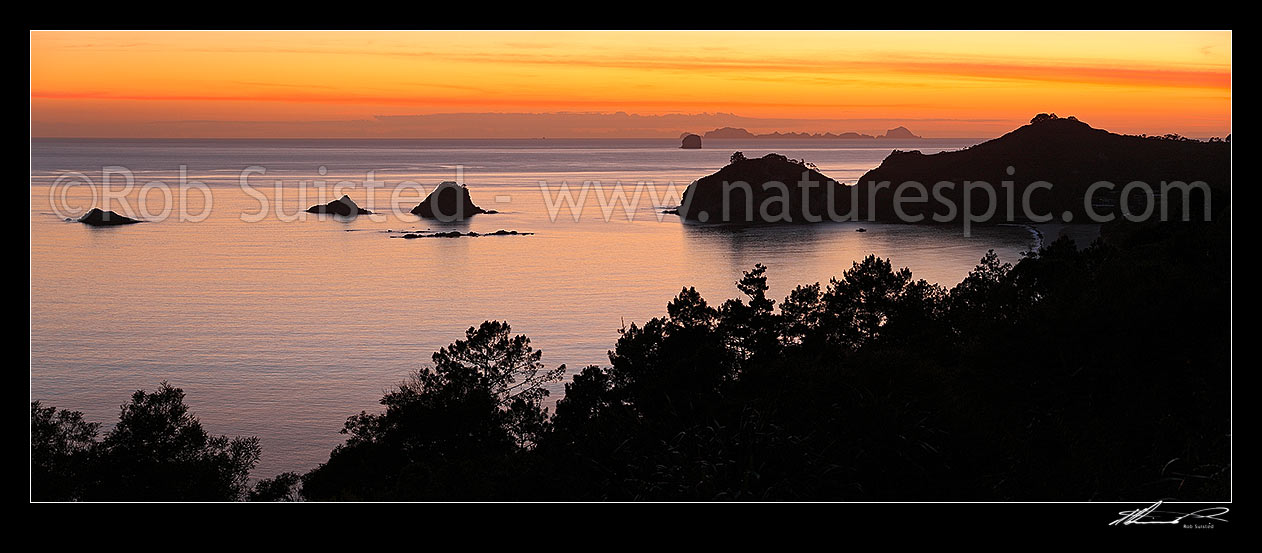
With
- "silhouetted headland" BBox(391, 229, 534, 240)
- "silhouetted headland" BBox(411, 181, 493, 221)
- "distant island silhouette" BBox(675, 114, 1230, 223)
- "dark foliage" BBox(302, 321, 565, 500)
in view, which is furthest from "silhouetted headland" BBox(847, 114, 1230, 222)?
"dark foliage" BBox(302, 321, 565, 500)

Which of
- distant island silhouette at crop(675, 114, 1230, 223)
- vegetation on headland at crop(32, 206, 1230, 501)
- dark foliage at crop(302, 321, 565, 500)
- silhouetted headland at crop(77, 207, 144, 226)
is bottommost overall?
dark foliage at crop(302, 321, 565, 500)

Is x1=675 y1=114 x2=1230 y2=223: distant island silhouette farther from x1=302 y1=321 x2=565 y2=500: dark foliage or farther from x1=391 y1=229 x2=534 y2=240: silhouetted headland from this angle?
x1=302 y1=321 x2=565 y2=500: dark foliage

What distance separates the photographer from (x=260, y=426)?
29500 mm

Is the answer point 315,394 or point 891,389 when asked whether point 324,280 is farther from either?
point 891,389

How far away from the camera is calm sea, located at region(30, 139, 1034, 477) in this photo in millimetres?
34750

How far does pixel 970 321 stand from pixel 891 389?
8.56m

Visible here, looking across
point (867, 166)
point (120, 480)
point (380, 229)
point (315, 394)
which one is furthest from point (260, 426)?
point (867, 166)

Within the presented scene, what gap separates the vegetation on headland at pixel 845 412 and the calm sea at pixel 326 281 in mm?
5653

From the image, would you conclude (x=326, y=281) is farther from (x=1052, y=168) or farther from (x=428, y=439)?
(x=1052, y=168)

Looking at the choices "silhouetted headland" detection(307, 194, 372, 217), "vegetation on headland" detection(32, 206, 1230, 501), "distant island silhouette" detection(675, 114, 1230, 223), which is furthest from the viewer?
"distant island silhouette" detection(675, 114, 1230, 223)
